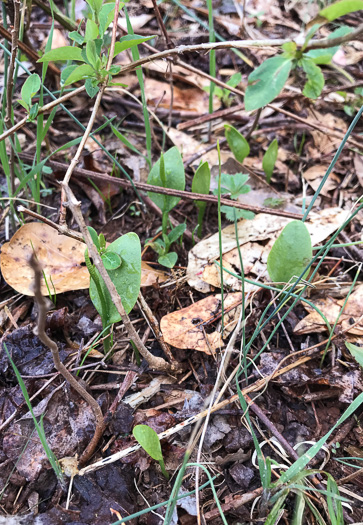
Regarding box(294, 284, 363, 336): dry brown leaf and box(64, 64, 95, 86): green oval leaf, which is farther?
box(294, 284, 363, 336): dry brown leaf

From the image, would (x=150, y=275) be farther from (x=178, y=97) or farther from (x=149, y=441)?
(x=178, y=97)

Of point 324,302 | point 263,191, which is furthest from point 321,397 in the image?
point 263,191

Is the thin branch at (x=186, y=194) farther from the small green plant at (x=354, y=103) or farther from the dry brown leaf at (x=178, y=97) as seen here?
the small green plant at (x=354, y=103)

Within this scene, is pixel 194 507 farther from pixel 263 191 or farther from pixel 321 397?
pixel 263 191

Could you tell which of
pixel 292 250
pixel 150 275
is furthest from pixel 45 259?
pixel 292 250

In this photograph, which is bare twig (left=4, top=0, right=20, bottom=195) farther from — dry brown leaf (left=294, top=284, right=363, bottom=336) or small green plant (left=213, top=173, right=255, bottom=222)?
dry brown leaf (left=294, top=284, right=363, bottom=336)

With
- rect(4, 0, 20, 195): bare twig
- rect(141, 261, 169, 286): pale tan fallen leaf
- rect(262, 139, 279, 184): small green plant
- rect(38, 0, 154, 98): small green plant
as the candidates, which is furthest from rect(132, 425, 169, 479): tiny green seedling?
rect(262, 139, 279, 184): small green plant
